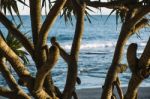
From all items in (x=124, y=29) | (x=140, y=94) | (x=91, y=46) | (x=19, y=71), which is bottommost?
(x=91, y=46)

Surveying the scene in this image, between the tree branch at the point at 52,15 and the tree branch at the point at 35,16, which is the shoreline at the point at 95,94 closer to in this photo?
the tree branch at the point at 35,16

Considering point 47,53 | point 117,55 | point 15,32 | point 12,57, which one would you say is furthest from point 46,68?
point 117,55

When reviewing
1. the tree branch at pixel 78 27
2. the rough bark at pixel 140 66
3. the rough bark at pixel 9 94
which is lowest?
the rough bark at pixel 9 94

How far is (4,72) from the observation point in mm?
2242

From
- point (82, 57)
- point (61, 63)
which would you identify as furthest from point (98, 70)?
point (82, 57)

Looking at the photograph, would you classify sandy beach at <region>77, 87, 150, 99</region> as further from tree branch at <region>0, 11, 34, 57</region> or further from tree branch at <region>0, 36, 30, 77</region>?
tree branch at <region>0, 36, 30, 77</region>

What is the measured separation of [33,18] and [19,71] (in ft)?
1.21

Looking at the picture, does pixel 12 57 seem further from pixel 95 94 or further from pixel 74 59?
pixel 95 94

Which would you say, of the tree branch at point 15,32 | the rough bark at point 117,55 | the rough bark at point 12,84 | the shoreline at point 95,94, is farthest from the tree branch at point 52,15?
the shoreline at point 95,94

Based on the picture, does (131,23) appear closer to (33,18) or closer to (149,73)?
(149,73)

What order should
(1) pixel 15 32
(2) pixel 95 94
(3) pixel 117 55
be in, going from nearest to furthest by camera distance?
(1) pixel 15 32 → (3) pixel 117 55 → (2) pixel 95 94

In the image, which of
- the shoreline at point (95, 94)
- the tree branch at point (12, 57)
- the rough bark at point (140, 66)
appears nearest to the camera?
the tree branch at point (12, 57)

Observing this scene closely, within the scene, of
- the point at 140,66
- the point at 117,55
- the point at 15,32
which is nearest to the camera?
the point at 140,66

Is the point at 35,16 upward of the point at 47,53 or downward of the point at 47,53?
upward
